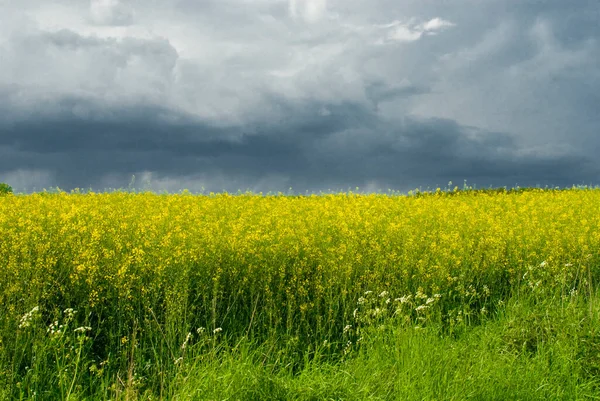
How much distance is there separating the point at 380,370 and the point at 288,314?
1.71 meters

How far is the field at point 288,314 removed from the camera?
5164 mm

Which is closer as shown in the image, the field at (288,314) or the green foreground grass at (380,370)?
the green foreground grass at (380,370)

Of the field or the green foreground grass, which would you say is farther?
the field

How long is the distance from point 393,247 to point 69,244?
15.4 feet

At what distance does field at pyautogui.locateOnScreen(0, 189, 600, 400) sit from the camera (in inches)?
203

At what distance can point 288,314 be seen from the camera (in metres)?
6.77

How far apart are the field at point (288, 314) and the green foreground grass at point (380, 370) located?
2 cm

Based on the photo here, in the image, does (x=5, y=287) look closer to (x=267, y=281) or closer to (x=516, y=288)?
(x=267, y=281)

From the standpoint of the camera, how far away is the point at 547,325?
6242 millimetres

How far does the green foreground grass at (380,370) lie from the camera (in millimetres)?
4762

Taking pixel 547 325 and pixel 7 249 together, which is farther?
pixel 7 249

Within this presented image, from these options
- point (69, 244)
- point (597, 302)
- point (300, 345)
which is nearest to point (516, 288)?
point (597, 302)

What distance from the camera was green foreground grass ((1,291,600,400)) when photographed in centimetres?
476

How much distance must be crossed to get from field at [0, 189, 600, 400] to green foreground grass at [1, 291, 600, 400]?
23 millimetres
